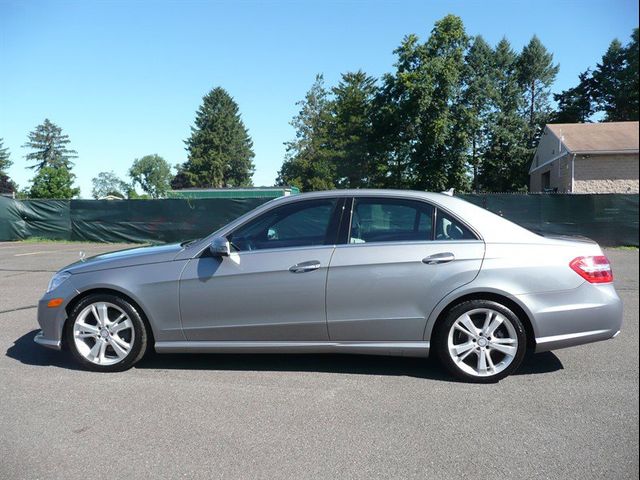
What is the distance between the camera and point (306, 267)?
4.21m

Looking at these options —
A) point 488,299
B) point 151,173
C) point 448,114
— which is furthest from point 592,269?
point 151,173

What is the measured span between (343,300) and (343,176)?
43.8m

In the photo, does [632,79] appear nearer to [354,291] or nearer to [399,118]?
[354,291]

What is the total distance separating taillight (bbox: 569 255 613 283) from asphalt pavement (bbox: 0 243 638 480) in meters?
0.85

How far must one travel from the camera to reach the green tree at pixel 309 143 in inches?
2323

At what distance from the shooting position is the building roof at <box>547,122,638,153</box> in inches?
67.8

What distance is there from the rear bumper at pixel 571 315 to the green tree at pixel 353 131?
3488cm

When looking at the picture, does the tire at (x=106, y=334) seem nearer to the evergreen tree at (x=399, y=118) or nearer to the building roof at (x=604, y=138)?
the building roof at (x=604, y=138)

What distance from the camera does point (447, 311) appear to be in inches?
165

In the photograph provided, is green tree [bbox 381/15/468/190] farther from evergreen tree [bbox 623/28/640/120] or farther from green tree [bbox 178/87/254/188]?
green tree [bbox 178/87/254/188]

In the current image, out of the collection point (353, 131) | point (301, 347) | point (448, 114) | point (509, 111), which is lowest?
point (301, 347)

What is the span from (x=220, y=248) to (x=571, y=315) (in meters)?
2.90

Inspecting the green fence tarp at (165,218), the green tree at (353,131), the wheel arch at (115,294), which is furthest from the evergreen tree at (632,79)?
the green tree at (353,131)

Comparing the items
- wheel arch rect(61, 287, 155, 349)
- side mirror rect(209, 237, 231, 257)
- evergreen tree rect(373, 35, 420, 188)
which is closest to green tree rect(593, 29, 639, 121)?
side mirror rect(209, 237, 231, 257)
